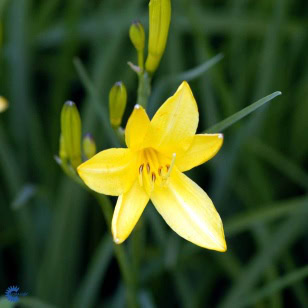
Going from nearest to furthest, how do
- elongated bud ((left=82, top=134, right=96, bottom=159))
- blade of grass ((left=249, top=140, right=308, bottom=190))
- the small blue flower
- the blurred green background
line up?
the small blue flower < elongated bud ((left=82, top=134, right=96, bottom=159)) < the blurred green background < blade of grass ((left=249, top=140, right=308, bottom=190))

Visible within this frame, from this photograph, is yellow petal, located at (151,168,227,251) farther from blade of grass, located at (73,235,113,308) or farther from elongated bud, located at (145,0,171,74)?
blade of grass, located at (73,235,113,308)

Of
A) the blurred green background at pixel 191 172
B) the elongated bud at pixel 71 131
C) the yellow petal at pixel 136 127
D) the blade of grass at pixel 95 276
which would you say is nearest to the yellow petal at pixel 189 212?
the yellow petal at pixel 136 127

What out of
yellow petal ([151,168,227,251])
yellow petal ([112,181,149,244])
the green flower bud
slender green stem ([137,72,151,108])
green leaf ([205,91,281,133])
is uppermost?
the green flower bud

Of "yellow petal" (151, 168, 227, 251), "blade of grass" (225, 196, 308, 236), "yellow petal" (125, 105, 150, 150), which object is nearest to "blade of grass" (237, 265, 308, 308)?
"blade of grass" (225, 196, 308, 236)

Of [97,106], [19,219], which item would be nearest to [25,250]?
[19,219]

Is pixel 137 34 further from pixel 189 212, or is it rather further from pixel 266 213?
pixel 266 213

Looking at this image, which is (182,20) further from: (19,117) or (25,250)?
(25,250)

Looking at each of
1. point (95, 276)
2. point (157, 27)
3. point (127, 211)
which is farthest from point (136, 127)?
point (95, 276)
